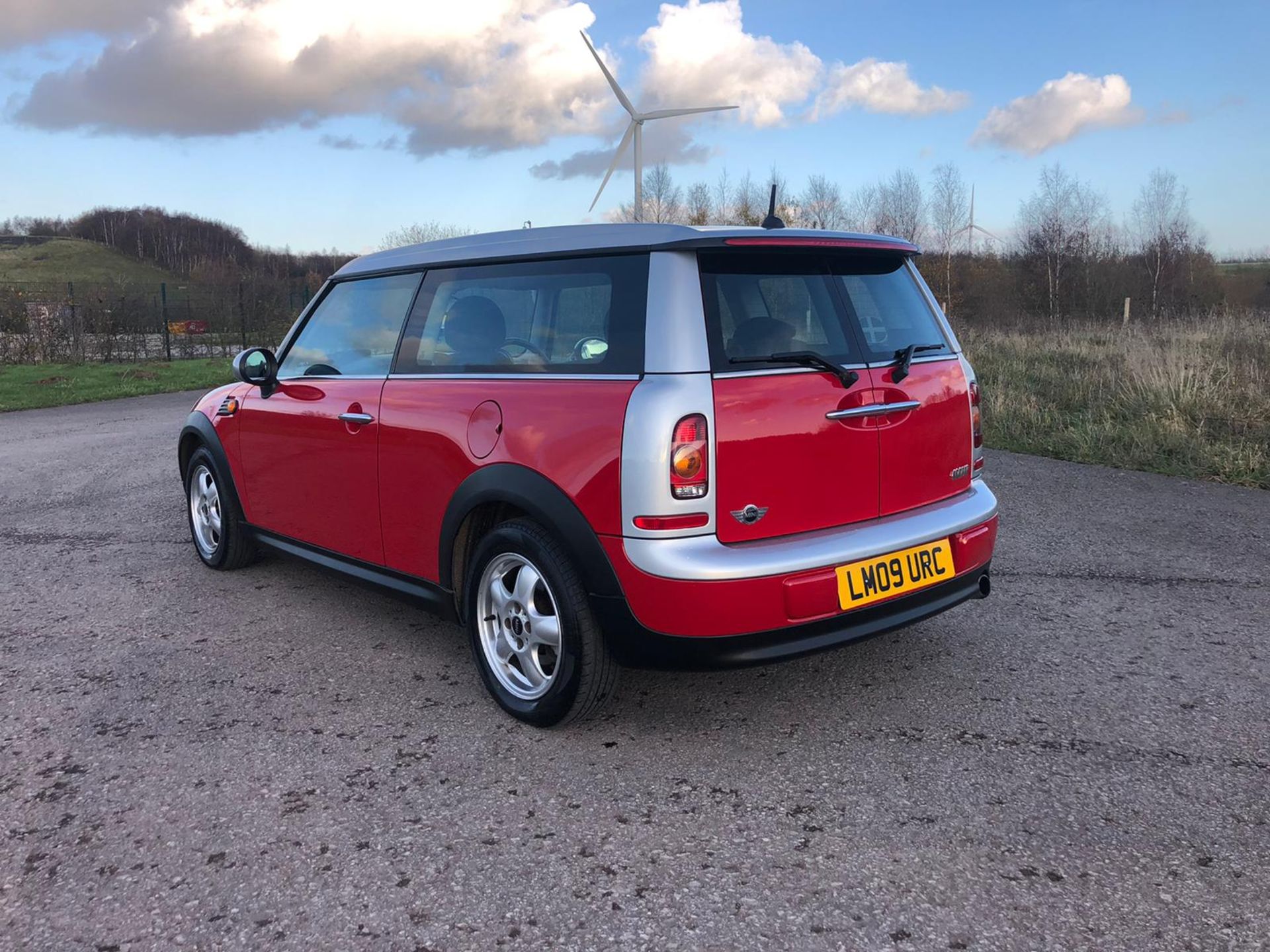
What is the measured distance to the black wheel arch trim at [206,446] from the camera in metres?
4.81

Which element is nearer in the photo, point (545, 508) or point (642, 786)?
point (642, 786)

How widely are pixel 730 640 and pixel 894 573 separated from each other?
24.8 inches

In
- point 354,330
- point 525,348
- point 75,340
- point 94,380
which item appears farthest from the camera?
point 75,340

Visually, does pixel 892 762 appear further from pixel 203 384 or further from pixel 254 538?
pixel 203 384

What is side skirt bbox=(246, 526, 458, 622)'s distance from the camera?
3.51 metres

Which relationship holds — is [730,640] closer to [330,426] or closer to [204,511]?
[330,426]

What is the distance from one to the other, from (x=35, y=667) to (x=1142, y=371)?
10851mm

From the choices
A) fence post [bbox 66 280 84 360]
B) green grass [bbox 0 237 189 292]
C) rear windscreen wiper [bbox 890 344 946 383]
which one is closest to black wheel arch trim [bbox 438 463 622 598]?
rear windscreen wiper [bbox 890 344 946 383]

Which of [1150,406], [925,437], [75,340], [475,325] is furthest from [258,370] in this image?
[75,340]

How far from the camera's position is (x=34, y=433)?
10.8 m

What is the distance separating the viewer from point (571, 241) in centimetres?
321

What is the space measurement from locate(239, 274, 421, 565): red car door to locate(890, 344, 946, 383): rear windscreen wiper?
6.28ft

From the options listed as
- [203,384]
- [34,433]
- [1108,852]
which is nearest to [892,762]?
[1108,852]

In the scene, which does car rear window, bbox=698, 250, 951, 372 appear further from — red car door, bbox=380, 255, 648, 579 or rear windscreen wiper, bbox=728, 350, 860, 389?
red car door, bbox=380, 255, 648, 579
